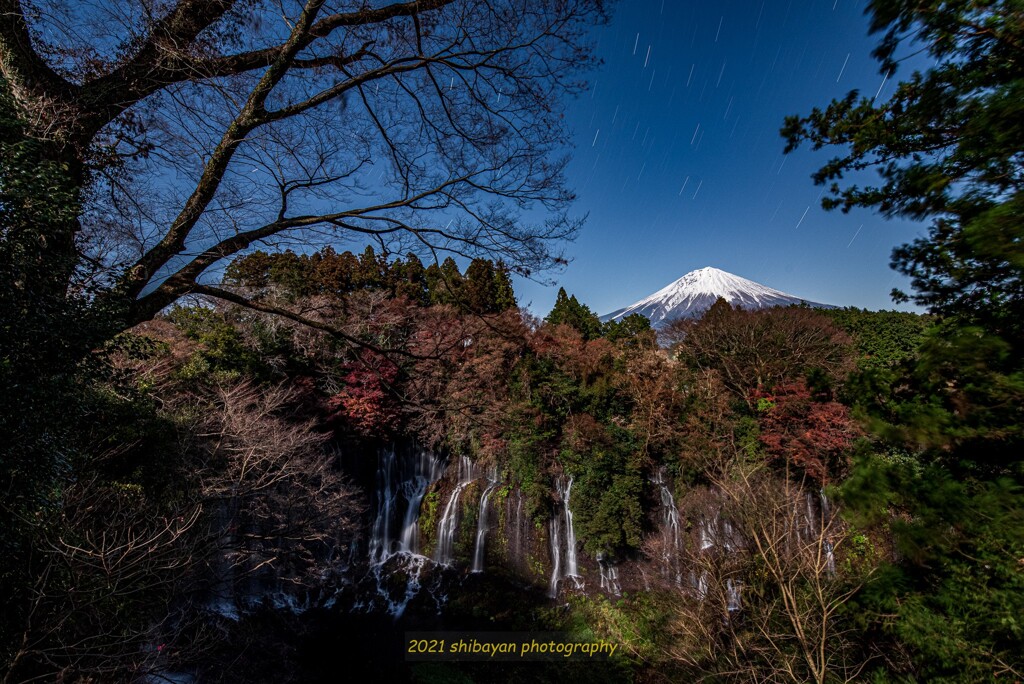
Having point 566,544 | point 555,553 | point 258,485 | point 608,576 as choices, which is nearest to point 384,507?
point 555,553

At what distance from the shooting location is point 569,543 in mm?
11977

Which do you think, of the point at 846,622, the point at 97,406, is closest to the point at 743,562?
the point at 846,622

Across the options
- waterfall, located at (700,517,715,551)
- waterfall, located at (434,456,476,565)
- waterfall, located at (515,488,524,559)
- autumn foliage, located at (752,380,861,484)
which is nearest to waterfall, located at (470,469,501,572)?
waterfall, located at (434,456,476,565)

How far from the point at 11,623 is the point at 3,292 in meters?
3.41

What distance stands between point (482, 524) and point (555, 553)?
2654 mm

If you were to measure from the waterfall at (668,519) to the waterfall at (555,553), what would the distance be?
3156 millimetres

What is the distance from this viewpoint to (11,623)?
3.84m

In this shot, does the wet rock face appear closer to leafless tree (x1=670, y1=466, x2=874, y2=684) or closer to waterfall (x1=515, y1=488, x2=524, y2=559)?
waterfall (x1=515, y1=488, x2=524, y2=559)

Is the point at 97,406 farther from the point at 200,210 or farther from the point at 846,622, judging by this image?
the point at 846,622

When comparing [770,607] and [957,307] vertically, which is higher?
[957,307]

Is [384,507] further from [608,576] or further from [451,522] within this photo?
[608,576]

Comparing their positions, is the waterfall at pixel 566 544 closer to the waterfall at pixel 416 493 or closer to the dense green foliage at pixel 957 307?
the waterfall at pixel 416 493

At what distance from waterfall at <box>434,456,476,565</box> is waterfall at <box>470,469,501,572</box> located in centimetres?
83

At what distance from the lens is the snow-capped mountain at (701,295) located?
41.2 m
